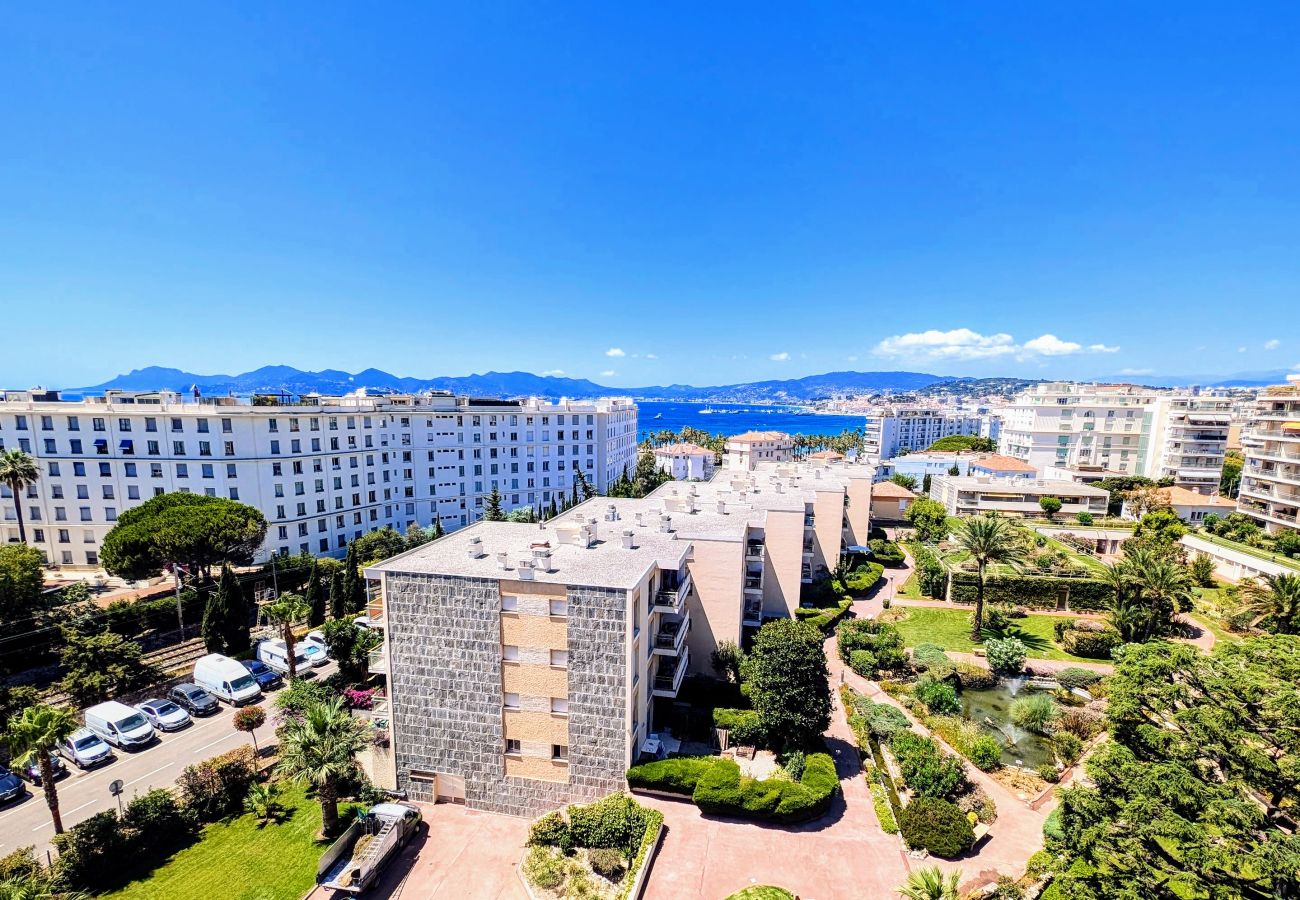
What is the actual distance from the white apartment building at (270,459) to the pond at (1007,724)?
63.0 metres

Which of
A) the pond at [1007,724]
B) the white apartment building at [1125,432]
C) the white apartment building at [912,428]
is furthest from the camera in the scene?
the white apartment building at [912,428]

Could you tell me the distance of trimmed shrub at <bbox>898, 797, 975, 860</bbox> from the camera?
22.7m

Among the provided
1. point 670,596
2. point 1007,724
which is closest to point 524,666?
point 670,596

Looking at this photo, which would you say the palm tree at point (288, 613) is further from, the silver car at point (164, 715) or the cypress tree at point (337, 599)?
the cypress tree at point (337, 599)

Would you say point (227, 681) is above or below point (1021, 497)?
below

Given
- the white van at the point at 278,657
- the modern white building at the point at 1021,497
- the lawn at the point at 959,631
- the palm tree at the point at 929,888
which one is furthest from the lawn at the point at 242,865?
the modern white building at the point at 1021,497

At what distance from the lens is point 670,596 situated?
96.6 ft

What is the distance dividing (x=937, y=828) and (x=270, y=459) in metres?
65.1

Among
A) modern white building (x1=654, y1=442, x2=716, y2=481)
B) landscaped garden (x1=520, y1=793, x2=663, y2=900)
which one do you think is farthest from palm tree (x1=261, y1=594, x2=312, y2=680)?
modern white building (x1=654, y1=442, x2=716, y2=481)

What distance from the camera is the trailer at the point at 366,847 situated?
2181 centimetres

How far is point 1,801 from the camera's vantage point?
26188 millimetres

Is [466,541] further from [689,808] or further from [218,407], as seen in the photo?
[218,407]

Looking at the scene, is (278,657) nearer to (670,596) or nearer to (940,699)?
(670,596)

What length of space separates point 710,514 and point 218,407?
51609 mm
